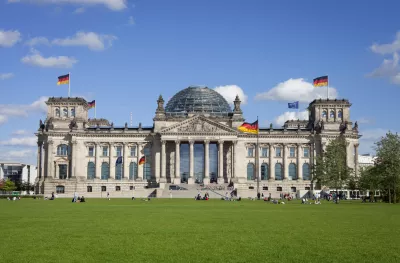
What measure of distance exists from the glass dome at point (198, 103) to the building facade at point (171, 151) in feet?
16.8

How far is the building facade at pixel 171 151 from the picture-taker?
142 m

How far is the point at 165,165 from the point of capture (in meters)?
141

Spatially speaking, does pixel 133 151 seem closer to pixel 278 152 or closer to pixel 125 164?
pixel 125 164

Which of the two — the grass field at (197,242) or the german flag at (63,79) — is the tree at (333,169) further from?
the grass field at (197,242)

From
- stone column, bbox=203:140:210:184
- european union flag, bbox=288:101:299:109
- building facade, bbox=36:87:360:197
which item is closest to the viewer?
european union flag, bbox=288:101:299:109

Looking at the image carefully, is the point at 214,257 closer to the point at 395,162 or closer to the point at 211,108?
the point at 395,162

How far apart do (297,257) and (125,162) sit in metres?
125

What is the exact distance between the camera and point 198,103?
15325 cm

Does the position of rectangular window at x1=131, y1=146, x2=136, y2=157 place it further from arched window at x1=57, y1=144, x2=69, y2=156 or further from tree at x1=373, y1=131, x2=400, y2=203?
tree at x1=373, y1=131, x2=400, y2=203

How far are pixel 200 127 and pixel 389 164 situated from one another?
60843 millimetres

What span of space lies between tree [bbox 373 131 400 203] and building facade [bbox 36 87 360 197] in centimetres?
5215

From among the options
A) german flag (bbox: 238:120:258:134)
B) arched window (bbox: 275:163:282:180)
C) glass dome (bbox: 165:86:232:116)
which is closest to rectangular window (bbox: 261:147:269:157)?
arched window (bbox: 275:163:282:180)

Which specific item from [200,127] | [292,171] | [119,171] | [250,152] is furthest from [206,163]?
[292,171]

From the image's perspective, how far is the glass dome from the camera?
Answer: 152 metres
